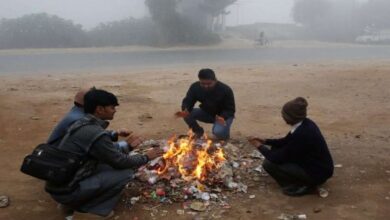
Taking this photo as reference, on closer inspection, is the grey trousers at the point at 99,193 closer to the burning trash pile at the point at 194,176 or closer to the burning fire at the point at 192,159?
the burning trash pile at the point at 194,176

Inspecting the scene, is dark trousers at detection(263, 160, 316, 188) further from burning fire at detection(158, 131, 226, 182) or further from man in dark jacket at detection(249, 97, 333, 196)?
burning fire at detection(158, 131, 226, 182)

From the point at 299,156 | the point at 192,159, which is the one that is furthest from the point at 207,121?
the point at 299,156

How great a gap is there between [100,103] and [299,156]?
107 inches

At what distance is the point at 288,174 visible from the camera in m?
5.91

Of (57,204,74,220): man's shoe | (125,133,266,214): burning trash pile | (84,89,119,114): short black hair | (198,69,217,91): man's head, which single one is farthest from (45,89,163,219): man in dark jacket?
(198,69,217,91): man's head

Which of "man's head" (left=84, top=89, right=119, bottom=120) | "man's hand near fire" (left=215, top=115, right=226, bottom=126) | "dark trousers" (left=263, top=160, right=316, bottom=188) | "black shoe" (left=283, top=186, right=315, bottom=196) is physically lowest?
"black shoe" (left=283, top=186, right=315, bottom=196)

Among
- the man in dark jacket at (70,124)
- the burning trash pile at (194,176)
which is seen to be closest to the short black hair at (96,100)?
the man in dark jacket at (70,124)

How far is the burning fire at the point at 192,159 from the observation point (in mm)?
6223

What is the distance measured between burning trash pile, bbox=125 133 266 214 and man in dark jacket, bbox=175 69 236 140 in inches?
47.9

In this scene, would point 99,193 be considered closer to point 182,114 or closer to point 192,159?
point 192,159

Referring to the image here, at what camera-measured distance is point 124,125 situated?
10.2 metres

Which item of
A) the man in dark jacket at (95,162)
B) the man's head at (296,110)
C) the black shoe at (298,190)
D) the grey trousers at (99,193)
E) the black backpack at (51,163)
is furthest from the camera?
the black shoe at (298,190)

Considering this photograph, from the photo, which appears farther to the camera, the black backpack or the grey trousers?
the grey trousers

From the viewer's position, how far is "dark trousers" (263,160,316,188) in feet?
19.1
